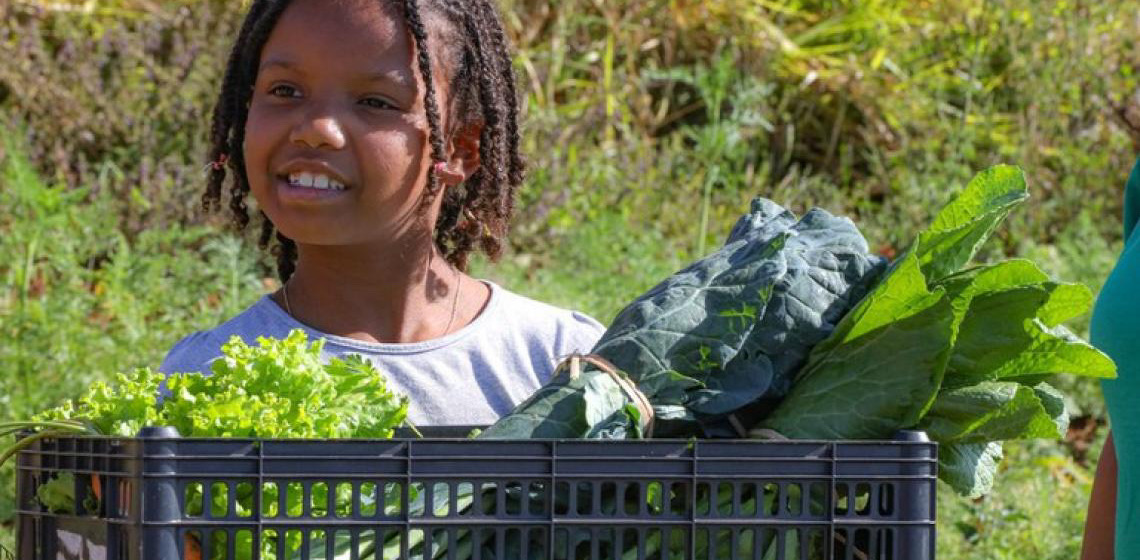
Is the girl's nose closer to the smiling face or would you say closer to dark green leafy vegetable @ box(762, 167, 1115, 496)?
the smiling face

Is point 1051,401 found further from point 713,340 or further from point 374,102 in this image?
point 374,102

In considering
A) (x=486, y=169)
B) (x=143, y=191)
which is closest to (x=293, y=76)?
(x=486, y=169)

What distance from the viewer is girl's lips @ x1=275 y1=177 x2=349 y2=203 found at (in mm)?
2615

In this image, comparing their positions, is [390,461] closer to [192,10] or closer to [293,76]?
[293,76]

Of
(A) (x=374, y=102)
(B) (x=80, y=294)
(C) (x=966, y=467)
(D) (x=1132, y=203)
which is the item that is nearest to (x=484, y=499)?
(C) (x=966, y=467)

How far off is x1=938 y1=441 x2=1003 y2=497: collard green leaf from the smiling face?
102 centimetres

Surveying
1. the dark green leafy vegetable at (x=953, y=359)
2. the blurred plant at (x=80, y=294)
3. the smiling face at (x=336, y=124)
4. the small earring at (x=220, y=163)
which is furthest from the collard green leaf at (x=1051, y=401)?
the blurred plant at (x=80, y=294)

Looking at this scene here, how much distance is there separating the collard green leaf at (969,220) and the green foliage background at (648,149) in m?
2.50

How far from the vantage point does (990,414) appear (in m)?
2.13

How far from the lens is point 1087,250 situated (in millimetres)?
6320

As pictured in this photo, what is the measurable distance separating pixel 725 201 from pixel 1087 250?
143cm

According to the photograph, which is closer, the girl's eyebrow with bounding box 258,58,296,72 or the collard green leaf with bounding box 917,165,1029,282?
the collard green leaf with bounding box 917,165,1029,282

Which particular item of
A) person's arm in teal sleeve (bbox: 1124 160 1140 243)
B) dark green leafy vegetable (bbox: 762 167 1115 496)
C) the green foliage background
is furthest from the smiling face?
the green foliage background

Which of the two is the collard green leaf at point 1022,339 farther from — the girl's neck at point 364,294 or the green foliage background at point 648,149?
the green foliage background at point 648,149
